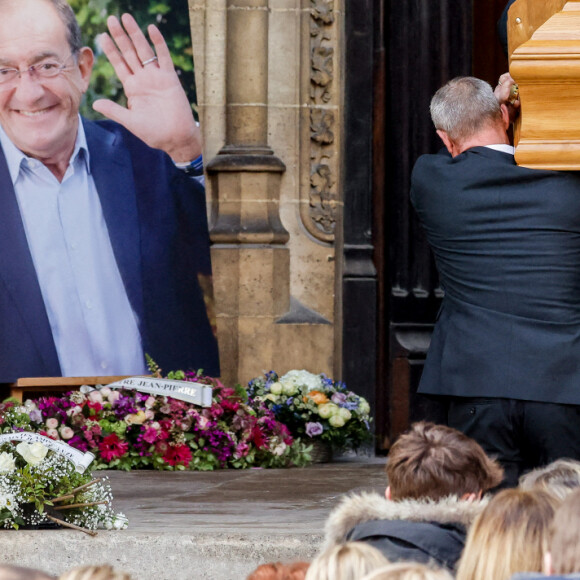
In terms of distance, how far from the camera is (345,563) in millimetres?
2545

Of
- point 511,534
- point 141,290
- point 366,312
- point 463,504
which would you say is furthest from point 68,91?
point 511,534

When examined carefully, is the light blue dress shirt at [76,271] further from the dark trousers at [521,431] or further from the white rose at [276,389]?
the dark trousers at [521,431]

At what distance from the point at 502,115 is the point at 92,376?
4055 mm

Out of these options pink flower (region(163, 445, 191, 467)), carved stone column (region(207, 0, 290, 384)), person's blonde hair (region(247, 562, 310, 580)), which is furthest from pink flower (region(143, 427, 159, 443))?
person's blonde hair (region(247, 562, 310, 580))

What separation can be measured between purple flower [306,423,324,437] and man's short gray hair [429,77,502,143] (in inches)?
142

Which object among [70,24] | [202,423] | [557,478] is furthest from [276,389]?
[557,478]

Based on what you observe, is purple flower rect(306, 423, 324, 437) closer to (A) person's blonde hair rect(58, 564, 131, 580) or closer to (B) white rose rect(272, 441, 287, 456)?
(B) white rose rect(272, 441, 287, 456)

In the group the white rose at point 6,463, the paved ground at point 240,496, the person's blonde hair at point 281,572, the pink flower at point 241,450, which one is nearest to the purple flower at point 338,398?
the paved ground at point 240,496

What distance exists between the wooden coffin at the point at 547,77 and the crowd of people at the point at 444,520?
33.6 inches

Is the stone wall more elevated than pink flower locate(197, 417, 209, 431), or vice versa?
the stone wall

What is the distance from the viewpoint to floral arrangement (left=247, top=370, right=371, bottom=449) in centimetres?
773

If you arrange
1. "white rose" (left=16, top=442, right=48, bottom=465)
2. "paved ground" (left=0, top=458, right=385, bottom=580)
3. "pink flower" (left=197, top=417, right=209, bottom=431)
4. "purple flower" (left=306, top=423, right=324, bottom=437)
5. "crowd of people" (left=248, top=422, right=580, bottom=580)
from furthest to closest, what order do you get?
"purple flower" (left=306, top=423, right=324, bottom=437) → "pink flower" (left=197, top=417, right=209, bottom=431) → "white rose" (left=16, top=442, right=48, bottom=465) → "paved ground" (left=0, top=458, right=385, bottom=580) → "crowd of people" (left=248, top=422, right=580, bottom=580)

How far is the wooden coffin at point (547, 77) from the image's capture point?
11.3ft

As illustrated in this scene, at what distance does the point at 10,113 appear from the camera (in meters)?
7.80
